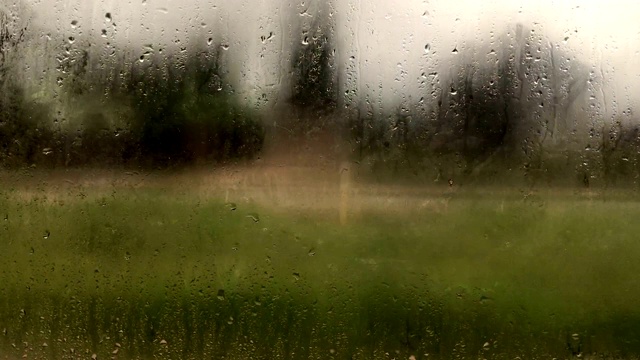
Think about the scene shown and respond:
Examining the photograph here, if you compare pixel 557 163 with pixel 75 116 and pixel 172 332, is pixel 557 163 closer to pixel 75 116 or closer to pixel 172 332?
pixel 172 332

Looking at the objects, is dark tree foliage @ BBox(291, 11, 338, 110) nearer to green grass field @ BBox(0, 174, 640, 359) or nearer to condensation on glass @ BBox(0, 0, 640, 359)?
condensation on glass @ BBox(0, 0, 640, 359)

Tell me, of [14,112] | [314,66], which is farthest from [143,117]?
[314,66]

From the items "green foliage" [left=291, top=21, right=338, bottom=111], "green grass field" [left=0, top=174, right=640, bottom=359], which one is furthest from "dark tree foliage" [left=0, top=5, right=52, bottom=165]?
"green foliage" [left=291, top=21, right=338, bottom=111]

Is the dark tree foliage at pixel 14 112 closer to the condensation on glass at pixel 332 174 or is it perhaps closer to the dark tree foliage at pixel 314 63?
the condensation on glass at pixel 332 174

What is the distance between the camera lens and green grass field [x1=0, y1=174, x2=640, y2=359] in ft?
4.91

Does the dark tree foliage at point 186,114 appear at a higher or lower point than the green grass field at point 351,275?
higher

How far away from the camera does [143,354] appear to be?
157cm

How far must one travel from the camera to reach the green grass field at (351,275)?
4.91ft

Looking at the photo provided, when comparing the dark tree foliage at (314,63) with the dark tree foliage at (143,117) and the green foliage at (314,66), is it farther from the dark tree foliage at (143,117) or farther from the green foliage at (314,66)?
the dark tree foliage at (143,117)

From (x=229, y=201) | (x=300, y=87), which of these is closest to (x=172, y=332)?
(x=229, y=201)

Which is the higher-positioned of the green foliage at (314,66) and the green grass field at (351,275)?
the green foliage at (314,66)

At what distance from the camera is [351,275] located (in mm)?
1518

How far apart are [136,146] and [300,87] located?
64 cm

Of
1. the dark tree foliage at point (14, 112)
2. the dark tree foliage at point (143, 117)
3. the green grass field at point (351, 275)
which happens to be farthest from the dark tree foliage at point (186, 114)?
the dark tree foliage at point (14, 112)
